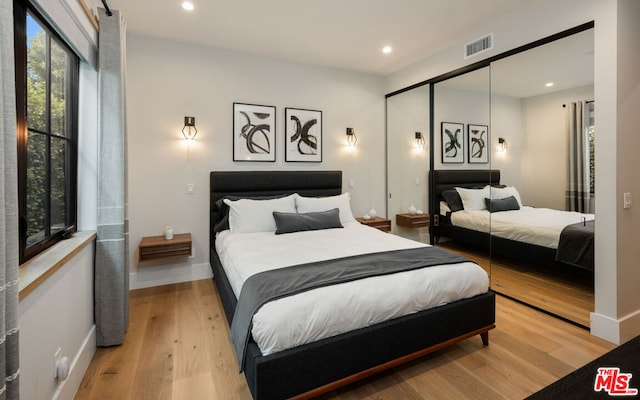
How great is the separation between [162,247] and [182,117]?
151cm

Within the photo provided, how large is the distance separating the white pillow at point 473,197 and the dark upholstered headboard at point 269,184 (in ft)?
5.29

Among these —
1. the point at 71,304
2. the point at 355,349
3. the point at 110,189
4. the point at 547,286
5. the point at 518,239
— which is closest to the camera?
the point at 355,349

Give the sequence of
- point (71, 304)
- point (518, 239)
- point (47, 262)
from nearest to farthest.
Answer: point (47, 262) < point (71, 304) < point (518, 239)

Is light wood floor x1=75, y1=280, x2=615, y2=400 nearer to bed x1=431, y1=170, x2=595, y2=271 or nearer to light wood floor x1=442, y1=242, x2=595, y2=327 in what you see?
light wood floor x1=442, y1=242, x2=595, y2=327

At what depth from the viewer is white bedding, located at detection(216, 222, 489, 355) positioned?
162cm

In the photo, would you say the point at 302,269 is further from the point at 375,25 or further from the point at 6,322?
the point at 375,25

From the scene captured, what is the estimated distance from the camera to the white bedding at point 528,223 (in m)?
2.76

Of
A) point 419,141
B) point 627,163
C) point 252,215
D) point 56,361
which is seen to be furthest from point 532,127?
point 56,361

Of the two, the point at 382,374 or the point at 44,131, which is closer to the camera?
the point at 44,131

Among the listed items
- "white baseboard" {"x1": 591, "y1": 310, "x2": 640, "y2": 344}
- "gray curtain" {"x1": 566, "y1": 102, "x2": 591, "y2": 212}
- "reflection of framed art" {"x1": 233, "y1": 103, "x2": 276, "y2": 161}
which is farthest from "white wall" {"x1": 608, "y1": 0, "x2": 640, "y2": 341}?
"reflection of framed art" {"x1": 233, "y1": 103, "x2": 276, "y2": 161}

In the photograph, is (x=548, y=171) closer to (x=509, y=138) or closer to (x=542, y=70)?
(x=509, y=138)

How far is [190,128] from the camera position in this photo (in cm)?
361

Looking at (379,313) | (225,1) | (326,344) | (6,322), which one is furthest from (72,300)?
(225,1)

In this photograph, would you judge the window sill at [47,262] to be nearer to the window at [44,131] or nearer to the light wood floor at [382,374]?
the window at [44,131]
